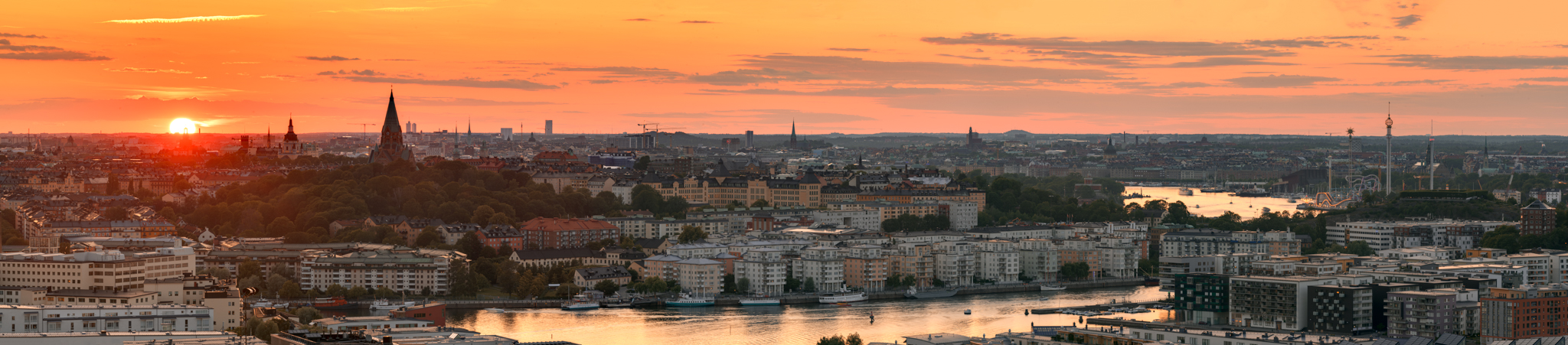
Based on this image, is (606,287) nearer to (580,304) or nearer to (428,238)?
(580,304)

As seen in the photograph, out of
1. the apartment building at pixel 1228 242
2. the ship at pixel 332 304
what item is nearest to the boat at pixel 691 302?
the ship at pixel 332 304

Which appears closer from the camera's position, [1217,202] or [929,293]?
[929,293]

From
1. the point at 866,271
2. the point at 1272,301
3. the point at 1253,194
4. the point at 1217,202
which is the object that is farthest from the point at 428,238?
the point at 1253,194

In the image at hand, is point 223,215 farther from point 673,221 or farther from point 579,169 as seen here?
point 579,169

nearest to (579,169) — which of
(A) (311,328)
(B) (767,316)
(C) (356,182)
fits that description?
(C) (356,182)

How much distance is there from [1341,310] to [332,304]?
46.2 ft

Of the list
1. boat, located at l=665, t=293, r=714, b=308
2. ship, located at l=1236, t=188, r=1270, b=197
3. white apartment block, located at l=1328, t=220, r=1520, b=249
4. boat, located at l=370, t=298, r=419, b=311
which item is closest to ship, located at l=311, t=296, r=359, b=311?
boat, located at l=370, t=298, r=419, b=311

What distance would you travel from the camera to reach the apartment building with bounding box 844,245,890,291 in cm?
3369

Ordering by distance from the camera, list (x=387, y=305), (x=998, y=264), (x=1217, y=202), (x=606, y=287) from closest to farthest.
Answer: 1. (x=387, y=305)
2. (x=606, y=287)
3. (x=998, y=264)
4. (x=1217, y=202)

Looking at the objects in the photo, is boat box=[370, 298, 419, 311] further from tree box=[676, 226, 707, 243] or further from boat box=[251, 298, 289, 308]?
tree box=[676, 226, 707, 243]

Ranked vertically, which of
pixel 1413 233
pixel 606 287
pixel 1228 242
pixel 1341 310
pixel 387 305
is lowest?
pixel 387 305

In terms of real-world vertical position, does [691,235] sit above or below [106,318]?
above

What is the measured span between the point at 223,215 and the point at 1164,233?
18712mm

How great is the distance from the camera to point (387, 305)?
96.1ft
